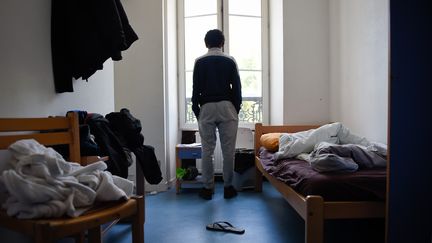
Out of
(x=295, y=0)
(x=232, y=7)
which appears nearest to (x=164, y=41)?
(x=232, y=7)

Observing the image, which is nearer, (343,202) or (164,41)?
(343,202)

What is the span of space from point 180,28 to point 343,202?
2712 millimetres

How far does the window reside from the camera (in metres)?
3.40

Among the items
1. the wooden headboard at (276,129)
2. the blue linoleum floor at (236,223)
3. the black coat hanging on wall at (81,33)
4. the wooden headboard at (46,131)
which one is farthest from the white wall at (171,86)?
the wooden headboard at (46,131)

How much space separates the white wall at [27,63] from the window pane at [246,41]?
81.7 inches

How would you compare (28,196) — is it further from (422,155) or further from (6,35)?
(422,155)

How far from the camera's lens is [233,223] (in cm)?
200

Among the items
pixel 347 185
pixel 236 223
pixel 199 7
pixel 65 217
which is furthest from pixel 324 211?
pixel 199 7

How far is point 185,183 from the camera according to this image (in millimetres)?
2955

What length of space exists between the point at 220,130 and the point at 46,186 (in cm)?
184

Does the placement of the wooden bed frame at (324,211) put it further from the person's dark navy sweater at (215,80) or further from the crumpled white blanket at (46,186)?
the person's dark navy sweater at (215,80)

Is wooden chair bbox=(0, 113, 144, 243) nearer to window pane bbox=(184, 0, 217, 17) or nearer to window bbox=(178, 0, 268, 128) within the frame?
window bbox=(178, 0, 268, 128)

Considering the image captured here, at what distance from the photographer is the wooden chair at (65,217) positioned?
854mm

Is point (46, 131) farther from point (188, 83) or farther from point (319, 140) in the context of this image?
point (188, 83)
